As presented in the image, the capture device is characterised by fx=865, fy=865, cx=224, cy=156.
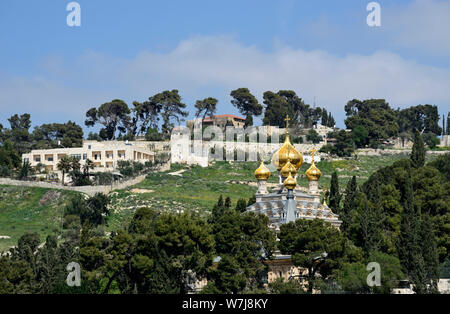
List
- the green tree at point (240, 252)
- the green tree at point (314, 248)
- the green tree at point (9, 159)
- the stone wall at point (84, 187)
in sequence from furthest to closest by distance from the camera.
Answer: the green tree at point (9, 159)
the stone wall at point (84, 187)
the green tree at point (314, 248)
the green tree at point (240, 252)

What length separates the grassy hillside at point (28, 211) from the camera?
72.8 metres

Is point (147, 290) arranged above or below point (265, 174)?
below

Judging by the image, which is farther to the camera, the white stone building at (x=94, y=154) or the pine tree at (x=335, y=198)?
the white stone building at (x=94, y=154)

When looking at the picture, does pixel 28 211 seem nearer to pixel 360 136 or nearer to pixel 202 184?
pixel 202 184

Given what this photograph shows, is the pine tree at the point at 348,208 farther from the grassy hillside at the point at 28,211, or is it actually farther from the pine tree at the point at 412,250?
the grassy hillside at the point at 28,211

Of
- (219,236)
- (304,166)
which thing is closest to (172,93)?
(304,166)

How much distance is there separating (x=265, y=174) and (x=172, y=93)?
5822cm

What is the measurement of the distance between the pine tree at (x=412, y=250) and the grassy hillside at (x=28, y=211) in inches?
1222

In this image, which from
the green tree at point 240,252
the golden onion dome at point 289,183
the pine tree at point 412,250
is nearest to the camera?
the green tree at point 240,252

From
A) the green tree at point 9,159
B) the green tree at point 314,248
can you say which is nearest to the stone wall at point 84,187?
the green tree at point 9,159

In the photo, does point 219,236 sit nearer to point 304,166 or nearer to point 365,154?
point 304,166

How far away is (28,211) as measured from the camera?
267 feet

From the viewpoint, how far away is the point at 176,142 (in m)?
107
